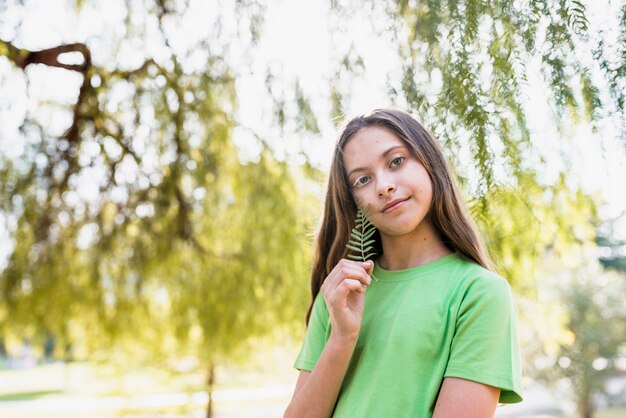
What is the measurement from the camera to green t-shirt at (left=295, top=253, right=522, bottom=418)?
1267 mm

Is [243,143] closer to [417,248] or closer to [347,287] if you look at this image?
[417,248]

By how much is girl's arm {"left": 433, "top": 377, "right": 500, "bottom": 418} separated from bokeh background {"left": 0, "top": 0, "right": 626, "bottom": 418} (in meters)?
0.56

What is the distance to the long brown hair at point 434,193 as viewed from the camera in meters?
1.45

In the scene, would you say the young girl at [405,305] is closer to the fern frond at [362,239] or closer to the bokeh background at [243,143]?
the fern frond at [362,239]

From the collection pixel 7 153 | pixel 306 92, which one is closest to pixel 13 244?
pixel 7 153

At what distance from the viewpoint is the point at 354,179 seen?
1.50 meters

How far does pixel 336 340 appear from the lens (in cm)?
135

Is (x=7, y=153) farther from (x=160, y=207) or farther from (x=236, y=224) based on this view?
(x=236, y=224)

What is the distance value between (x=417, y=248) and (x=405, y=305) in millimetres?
145

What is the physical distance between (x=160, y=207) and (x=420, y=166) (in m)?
3.72

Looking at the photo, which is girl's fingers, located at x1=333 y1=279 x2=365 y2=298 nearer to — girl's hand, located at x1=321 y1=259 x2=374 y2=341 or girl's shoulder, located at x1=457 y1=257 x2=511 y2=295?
girl's hand, located at x1=321 y1=259 x2=374 y2=341

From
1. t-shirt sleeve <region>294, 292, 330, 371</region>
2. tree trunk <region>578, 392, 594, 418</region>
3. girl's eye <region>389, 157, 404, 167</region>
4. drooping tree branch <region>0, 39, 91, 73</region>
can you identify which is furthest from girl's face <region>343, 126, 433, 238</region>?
tree trunk <region>578, 392, 594, 418</region>

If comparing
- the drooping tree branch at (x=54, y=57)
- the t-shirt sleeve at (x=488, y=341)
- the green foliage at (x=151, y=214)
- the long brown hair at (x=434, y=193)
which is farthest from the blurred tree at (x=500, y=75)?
the drooping tree branch at (x=54, y=57)

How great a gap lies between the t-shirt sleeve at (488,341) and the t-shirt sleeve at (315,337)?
32 cm
